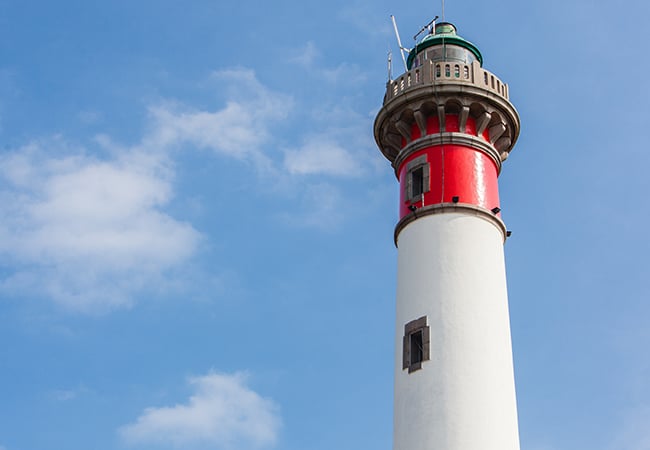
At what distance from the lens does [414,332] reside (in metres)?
24.6

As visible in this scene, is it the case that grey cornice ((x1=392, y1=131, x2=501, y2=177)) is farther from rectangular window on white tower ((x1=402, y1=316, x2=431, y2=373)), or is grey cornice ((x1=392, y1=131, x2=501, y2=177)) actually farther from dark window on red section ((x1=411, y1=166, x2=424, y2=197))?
rectangular window on white tower ((x1=402, y1=316, x2=431, y2=373))

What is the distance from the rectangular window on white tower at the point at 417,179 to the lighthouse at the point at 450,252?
0.12 feet

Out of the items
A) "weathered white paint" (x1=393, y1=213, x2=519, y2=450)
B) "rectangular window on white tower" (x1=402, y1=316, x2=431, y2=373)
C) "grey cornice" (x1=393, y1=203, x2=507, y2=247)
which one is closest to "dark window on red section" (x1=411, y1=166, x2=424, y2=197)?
"grey cornice" (x1=393, y1=203, x2=507, y2=247)

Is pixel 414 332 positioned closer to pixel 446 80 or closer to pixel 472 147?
pixel 472 147

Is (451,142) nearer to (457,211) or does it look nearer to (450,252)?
(457,211)

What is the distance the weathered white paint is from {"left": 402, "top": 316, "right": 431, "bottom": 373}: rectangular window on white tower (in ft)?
0.55

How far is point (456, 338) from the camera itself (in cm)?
2389

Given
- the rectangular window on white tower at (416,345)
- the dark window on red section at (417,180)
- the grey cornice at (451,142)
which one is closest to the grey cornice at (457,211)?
the dark window on red section at (417,180)

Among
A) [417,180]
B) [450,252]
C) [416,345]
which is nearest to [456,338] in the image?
[416,345]

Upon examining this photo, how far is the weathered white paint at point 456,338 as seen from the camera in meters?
22.8

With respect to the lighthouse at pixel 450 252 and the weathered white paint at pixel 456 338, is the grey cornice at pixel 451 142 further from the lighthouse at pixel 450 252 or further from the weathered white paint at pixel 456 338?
the weathered white paint at pixel 456 338

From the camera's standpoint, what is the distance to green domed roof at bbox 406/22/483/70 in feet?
100

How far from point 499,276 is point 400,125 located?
6093mm

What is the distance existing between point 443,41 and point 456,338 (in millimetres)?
11659
